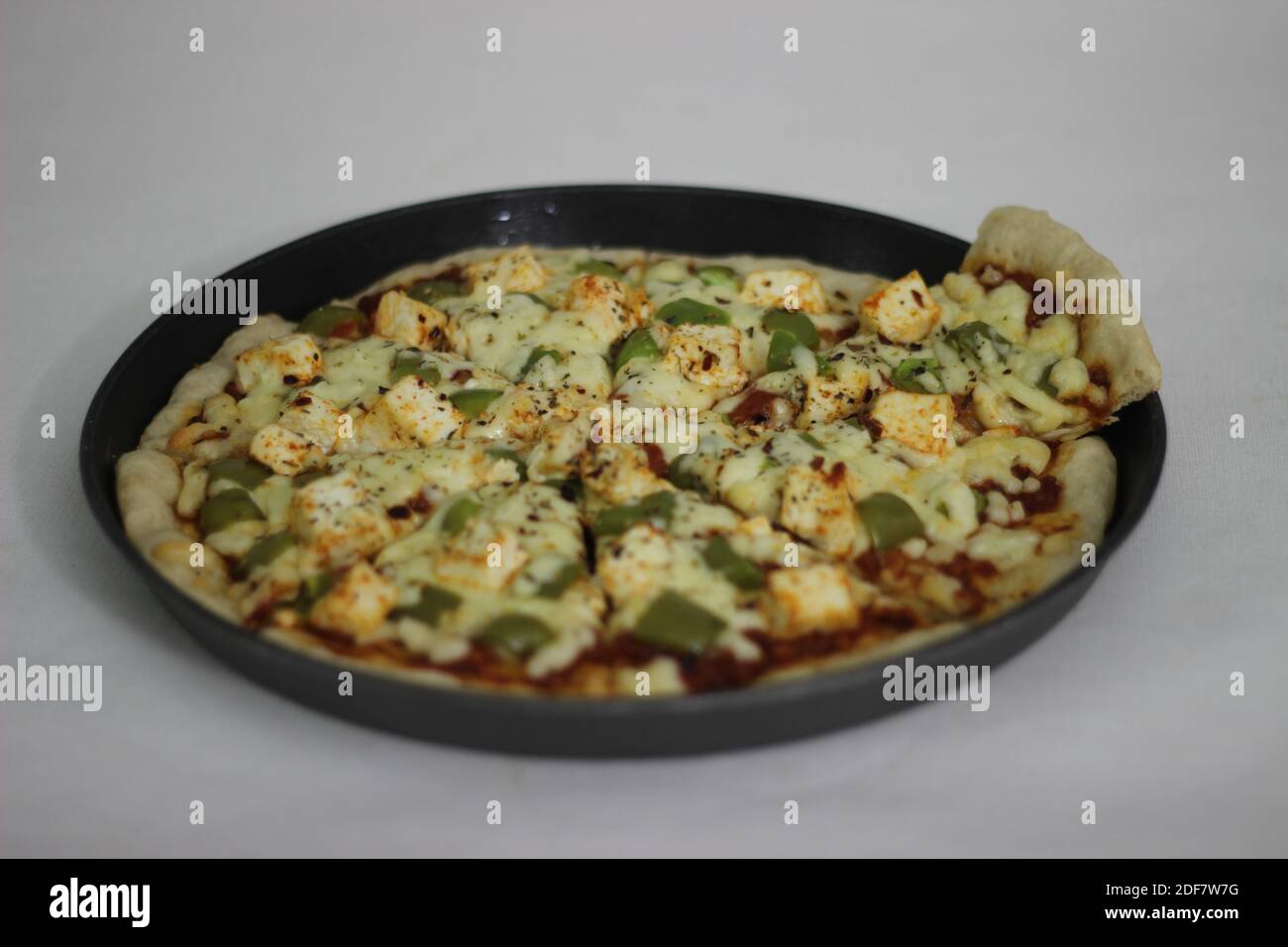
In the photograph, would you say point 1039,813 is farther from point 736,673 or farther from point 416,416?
point 416,416

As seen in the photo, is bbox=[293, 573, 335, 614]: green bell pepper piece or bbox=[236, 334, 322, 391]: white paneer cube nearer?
bbox=[293, 573, 335, 614]: green bell pepper piece

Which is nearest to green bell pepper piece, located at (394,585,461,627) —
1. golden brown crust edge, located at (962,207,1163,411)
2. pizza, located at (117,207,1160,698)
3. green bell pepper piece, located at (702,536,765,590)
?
pizza, located at (117,207,1160,698)

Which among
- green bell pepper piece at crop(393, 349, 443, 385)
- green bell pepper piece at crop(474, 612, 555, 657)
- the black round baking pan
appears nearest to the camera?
the black round baking pan

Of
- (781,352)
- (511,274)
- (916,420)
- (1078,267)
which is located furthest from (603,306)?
(1078,267)

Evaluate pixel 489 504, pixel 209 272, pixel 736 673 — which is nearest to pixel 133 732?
pixel 489 504

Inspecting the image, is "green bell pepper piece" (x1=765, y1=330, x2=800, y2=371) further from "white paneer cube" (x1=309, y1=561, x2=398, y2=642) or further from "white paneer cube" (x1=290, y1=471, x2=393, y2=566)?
"white paneer cube" (x1=309, y1=561, x2=398, y2=642)

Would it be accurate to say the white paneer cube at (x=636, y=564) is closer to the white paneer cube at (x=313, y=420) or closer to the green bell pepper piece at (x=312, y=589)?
the green bell pepper piece at (x=312, y=589)

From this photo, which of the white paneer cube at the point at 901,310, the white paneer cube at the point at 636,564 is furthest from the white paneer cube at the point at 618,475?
the white paneer cube at the point at 901,310
